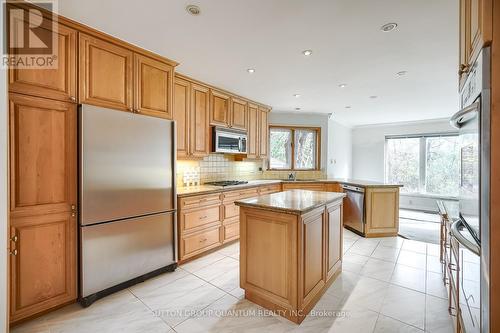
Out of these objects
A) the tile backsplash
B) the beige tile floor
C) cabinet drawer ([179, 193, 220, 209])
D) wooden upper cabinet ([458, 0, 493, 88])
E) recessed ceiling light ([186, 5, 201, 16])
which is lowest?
the beige tile floor

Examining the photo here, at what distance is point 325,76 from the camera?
127 inches

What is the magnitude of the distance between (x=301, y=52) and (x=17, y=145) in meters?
2.72

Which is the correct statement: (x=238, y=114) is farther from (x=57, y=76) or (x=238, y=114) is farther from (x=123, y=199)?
(x=57, y=76)

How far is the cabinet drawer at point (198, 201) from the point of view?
113 inches

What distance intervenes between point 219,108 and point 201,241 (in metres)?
2.15

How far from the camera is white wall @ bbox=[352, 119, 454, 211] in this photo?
6.32m

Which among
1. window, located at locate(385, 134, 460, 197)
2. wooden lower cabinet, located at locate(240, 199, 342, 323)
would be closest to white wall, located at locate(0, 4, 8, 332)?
wooden lower cabinet, located at locate(240, 199, 342, 323)

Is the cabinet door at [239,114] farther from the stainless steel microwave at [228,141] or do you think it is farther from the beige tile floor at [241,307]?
the beige tile floor at [241,307]

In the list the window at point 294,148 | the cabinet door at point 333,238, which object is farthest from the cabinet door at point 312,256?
the window at point 294,148

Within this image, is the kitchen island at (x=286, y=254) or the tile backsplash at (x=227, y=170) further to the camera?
the tile backsplash at (x=227, y=170)

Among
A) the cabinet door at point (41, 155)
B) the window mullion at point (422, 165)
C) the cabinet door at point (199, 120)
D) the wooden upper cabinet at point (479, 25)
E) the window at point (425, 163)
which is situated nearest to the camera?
the wooden upper cabinet at point (479, 25)

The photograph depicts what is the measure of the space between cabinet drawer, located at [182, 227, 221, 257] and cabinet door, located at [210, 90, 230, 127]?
171 cm

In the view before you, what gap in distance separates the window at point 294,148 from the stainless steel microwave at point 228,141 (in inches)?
56.2

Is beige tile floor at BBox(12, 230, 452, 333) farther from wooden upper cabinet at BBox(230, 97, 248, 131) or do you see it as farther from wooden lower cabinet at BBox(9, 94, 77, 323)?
wooden upper cabinet at BBox(230, 97, 248, 131)
